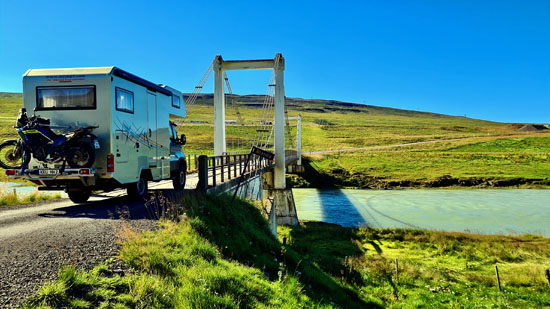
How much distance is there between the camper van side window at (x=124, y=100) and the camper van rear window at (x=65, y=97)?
2.01 feet

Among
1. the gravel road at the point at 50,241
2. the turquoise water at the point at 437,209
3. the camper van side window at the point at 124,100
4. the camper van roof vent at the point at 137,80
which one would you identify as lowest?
the turquoise water at the point at 437,209

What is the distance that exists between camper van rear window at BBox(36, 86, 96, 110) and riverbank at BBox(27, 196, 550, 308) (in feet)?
13.4

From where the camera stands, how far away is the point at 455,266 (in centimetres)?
1409

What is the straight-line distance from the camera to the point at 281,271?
24.3 ft

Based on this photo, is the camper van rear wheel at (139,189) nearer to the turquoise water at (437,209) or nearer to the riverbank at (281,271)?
the riverbank at (281,271)

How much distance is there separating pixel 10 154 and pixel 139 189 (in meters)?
3.56

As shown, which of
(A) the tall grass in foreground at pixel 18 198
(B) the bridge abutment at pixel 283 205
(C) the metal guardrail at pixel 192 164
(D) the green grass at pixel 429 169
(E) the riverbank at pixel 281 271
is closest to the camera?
(E) the riverbank at pixel 281 271

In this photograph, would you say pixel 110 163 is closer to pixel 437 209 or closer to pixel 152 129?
pixel 152 129

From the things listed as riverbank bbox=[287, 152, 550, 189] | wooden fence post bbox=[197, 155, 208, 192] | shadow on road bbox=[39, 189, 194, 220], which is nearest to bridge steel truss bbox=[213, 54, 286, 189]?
shadow on road bbox=[39, 189, 194, 220]

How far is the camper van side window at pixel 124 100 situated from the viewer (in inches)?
410

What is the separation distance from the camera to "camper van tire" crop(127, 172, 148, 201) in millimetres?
11688

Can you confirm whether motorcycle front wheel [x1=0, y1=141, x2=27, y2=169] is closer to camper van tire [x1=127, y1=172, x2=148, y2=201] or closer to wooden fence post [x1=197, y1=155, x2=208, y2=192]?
camper van tire [x1=127, y1=172, x2=148, y2=201]

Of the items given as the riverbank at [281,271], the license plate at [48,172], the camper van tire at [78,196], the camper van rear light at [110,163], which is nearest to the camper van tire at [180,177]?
the camper van tire at [78,196]

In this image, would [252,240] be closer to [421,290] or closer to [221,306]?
[221,306]
